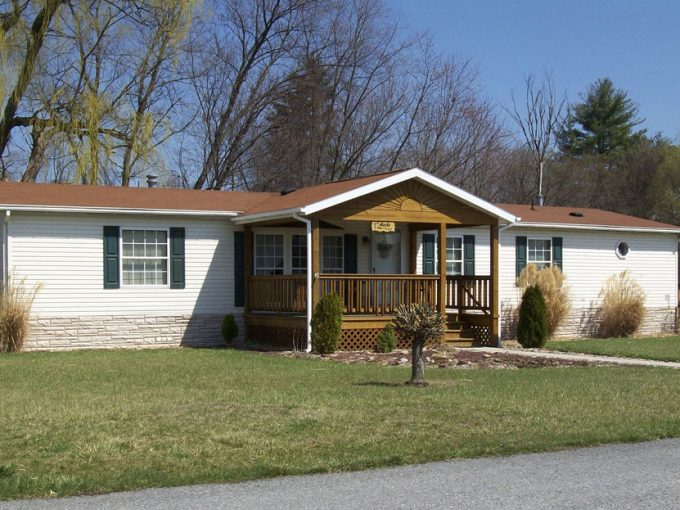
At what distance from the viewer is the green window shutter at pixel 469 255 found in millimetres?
22297

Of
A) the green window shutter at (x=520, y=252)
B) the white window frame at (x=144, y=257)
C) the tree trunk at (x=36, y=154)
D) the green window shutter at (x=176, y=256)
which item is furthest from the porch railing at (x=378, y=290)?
the tree trunk at (x=36, y=154)

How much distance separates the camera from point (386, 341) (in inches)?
705

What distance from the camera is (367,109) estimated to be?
108ft

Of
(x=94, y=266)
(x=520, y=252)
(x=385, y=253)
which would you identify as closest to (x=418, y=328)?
(x=94, y=266)

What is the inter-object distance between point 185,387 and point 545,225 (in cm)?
1307

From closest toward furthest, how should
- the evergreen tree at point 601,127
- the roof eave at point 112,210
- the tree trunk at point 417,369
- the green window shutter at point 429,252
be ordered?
the tree trunk at point 417,369 < the roof eave at point 112,210 < the green window shutter at point 429,252 < the evergreen tree at point 601,127

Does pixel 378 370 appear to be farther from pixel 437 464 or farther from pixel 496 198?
pixel 496 198

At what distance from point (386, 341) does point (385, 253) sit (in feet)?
12.2

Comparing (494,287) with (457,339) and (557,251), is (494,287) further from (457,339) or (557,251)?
(557,251)

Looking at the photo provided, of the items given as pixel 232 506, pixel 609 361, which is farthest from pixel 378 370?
pixel 232 506

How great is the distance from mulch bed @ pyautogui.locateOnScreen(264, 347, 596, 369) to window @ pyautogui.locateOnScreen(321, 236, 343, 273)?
3548 mm

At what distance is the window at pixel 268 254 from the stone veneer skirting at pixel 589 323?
5.97 meters

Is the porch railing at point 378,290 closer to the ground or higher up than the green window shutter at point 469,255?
closer to the ground

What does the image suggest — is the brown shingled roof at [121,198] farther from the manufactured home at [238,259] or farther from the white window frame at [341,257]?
the white window frame at [341,257]
